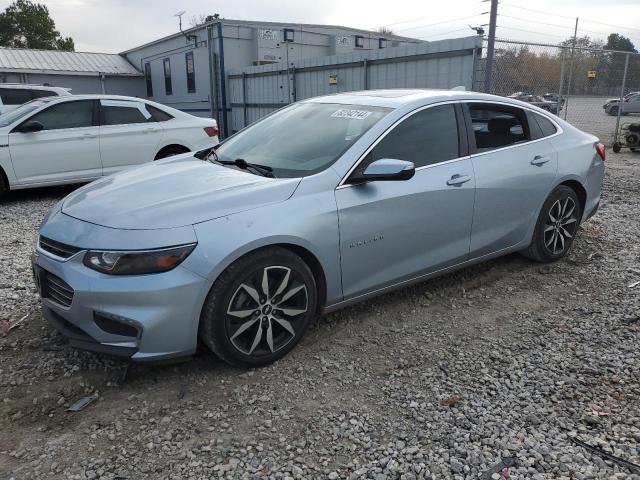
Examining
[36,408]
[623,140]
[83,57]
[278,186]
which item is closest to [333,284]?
[278,186]

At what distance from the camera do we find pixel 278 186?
127 inches

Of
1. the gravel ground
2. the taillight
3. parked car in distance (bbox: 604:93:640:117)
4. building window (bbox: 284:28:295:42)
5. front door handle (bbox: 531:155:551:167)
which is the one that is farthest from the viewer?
building window (bbox: 284:28:295:42)

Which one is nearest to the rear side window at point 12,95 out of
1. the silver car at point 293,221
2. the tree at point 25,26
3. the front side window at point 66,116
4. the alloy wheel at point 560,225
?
the front side window at point 66,116

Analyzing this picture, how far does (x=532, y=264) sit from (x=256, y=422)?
328 cm

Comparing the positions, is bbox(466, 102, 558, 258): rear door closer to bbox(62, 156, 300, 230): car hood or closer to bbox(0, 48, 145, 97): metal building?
bbox(62, 156, 300, 230): car hood

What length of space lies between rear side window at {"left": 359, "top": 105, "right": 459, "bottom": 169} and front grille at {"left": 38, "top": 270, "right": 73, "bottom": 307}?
190 cm

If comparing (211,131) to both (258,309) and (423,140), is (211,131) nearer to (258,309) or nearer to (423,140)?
(423,140)

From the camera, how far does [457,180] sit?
391 cm

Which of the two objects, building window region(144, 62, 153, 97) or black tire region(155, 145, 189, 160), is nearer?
black tire region(155, 145, 189, 160)

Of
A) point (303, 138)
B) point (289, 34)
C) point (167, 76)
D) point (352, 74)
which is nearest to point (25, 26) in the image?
point (167, 76)

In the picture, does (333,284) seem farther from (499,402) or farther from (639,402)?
(639,402)

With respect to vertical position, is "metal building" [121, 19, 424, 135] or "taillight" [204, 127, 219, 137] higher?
"metal building" [121, 19, 424, 135]

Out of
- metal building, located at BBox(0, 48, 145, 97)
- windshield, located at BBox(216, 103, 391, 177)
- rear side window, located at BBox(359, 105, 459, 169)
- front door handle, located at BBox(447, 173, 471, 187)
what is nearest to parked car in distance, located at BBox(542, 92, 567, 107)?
rear side window, located at BBox(359, 105, 459, 169)

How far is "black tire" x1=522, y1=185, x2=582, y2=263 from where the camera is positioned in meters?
4.72
